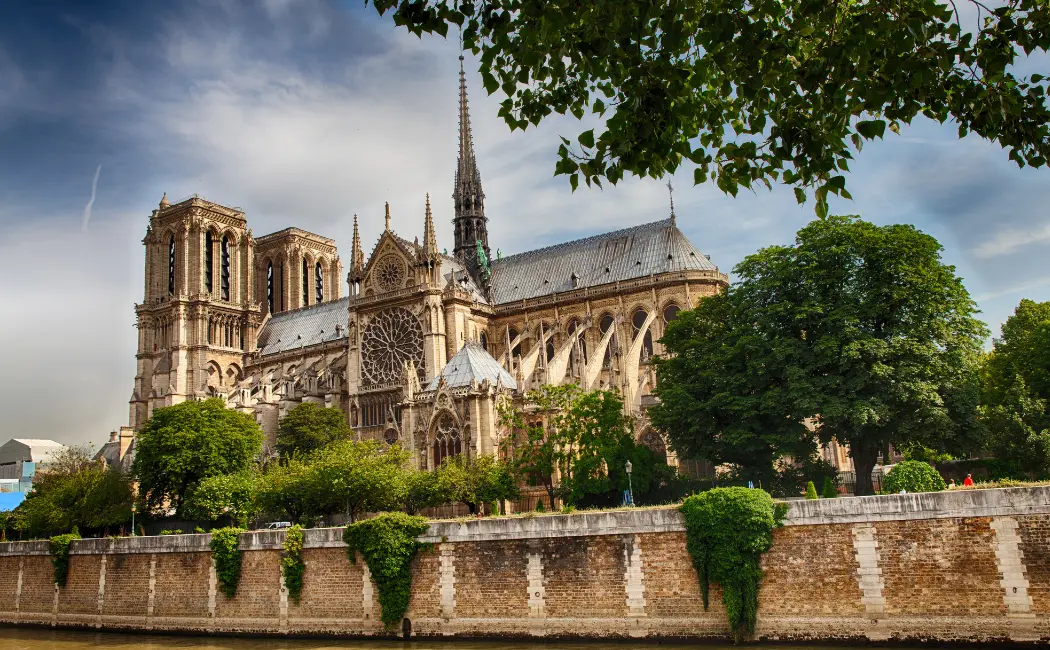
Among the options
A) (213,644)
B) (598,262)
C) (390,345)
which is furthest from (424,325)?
(213,644)

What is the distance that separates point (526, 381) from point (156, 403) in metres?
40.9

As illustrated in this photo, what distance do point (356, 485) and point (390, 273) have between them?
2876 cm

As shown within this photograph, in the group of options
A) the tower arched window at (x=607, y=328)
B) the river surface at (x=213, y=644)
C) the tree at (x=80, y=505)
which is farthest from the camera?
the tower arched window at (x=607, y=328)

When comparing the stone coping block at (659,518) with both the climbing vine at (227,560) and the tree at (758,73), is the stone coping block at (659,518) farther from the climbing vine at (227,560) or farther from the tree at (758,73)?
the tree at (758,73)

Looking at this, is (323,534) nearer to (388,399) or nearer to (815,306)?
(815,306)

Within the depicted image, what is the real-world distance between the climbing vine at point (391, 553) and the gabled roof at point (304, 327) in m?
44.5

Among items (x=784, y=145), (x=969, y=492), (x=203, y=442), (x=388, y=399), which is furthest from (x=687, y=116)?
(x=388, y=399)

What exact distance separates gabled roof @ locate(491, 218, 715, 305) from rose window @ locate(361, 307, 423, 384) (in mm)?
7362

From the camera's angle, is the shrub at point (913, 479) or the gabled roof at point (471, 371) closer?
the shrub at point (913, 479)

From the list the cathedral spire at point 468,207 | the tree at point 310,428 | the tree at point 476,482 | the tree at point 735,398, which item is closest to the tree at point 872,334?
the tree at point 735,398

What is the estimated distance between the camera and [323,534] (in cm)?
2848

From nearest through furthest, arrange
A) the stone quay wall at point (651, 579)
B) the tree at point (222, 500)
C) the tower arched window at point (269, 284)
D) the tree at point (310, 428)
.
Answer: the stone quay wall at point (651, 579), the tree at point (222, 500), the tree at point (310, 428), the tower arched window at point (269, 284)

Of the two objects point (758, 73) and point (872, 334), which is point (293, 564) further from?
point (758, 73)

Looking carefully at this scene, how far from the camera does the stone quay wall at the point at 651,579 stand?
2008cm
